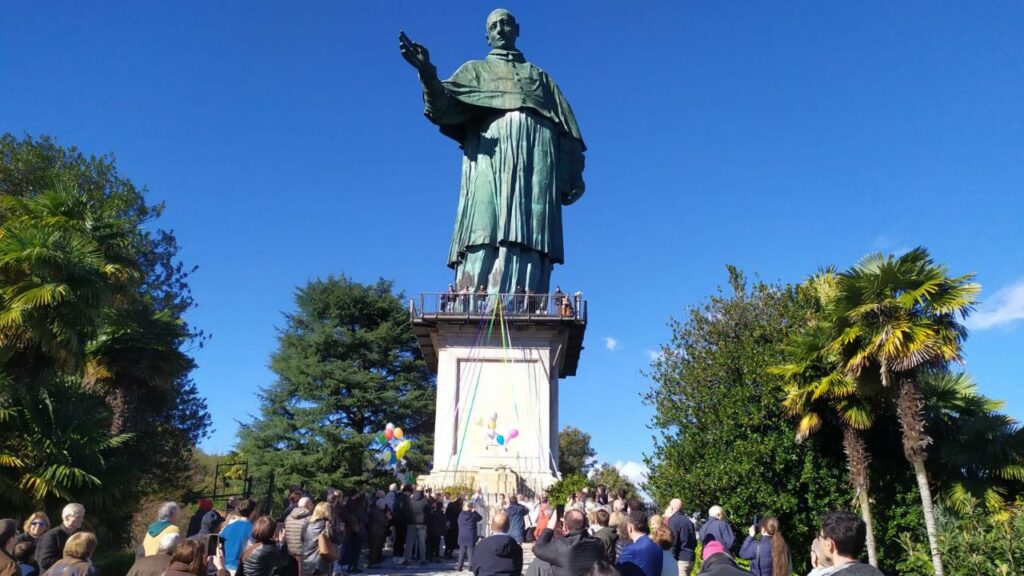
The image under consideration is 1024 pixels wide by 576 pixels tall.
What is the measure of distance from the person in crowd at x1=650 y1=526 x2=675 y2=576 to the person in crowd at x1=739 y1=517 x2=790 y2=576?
2.54 meters

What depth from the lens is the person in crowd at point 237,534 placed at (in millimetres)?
7250

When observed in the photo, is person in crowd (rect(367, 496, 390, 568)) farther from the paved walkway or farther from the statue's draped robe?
the statue's draped robe

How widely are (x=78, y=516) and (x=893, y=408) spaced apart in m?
12.2

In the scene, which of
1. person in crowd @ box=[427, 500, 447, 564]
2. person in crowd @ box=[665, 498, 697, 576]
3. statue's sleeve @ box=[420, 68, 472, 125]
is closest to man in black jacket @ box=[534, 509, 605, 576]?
person in crowd @ box=[665, 498, 697, 576]

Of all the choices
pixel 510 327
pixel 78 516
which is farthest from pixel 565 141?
pixel 78 516

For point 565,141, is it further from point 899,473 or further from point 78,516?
point 78,516

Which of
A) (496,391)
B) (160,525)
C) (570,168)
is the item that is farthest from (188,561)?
(570,168)

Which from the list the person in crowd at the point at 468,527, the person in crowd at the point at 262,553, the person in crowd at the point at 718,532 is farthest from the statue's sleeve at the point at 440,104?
the person in crowd at the point at 262,553

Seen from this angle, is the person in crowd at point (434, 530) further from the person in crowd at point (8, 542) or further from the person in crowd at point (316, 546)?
the person in crowd at point (8, 542)

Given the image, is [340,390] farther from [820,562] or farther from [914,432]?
[820,562]

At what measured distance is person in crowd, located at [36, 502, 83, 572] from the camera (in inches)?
251

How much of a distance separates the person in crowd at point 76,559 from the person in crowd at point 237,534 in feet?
7.59

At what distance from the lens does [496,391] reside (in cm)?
2175

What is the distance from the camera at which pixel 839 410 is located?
1324cm
